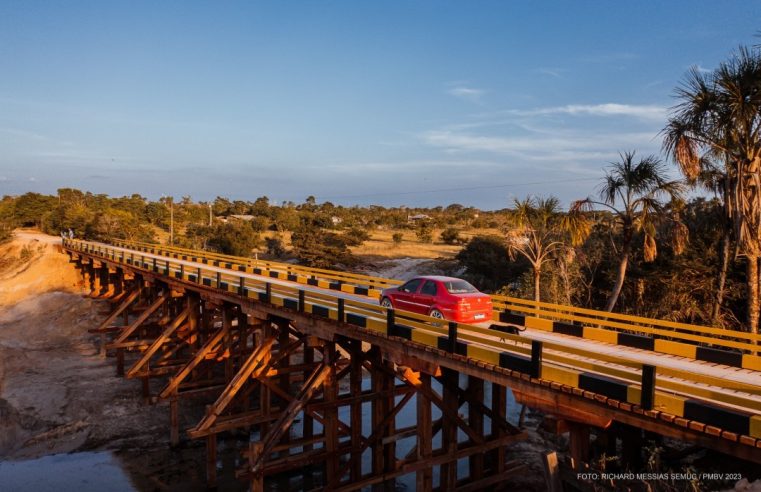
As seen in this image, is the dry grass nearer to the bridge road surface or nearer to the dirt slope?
the dirt slope

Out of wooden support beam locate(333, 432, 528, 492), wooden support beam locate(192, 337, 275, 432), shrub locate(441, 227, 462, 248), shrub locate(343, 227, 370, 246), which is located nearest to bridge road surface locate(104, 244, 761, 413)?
wooden support beam locate(333, 432, 528, 492)

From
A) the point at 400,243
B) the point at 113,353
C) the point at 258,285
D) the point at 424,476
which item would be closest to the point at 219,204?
the point at 400,243

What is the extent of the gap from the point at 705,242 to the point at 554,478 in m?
15.8

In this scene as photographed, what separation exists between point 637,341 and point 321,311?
22.3ft

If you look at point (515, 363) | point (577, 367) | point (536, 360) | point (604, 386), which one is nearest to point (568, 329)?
point (577, 367)

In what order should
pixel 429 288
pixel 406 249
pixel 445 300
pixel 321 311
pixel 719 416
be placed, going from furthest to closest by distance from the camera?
pixel 406 249 → pixel 321 311 → pixel 429 288 → pixel 445 300 → pixel 719 416

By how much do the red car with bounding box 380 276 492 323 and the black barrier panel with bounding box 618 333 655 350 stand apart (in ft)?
9.00

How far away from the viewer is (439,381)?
10477mm

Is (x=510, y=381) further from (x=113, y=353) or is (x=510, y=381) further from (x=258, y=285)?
(x=113, y=353)

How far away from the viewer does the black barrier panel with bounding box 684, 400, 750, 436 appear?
17.4ft

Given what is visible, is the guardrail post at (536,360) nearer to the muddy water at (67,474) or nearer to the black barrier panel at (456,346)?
the black barrier panel at (456,346)

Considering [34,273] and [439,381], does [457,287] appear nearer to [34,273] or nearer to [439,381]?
[439,381]

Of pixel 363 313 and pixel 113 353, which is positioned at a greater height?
pixel 363 313

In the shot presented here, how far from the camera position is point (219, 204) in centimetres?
10756
